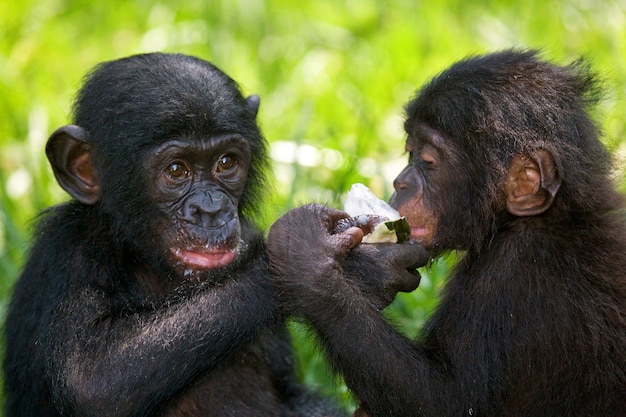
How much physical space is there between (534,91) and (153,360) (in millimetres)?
2450

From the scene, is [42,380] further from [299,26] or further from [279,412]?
[299,26]

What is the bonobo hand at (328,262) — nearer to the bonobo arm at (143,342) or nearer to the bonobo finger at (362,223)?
the bonobo finger at (362,223)

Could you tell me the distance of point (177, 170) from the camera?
6.18m

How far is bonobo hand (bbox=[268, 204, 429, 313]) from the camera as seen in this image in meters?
5.62

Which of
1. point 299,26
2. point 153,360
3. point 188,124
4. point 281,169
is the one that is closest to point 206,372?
point 153,360

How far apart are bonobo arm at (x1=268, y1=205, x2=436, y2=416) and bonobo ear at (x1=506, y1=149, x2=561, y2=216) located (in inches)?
29.7

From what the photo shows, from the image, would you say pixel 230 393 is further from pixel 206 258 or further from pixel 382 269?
pixel 382 269

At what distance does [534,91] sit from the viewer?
5953 millimetres

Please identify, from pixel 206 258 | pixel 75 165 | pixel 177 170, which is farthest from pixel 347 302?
pixel 75 165

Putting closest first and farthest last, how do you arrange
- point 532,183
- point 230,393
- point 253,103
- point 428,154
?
1. point 532,183
2. point 428,154
3. point 230,393
4. point 253,103

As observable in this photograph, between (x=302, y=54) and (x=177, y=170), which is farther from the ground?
(x=302, y=54)

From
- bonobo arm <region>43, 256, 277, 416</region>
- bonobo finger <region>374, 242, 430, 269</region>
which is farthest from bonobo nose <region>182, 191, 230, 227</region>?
Answer: bonobo finger <region>374, 242, 430, 269</region>

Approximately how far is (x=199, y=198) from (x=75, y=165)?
798 millimetres

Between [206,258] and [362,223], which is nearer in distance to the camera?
[362,223]
